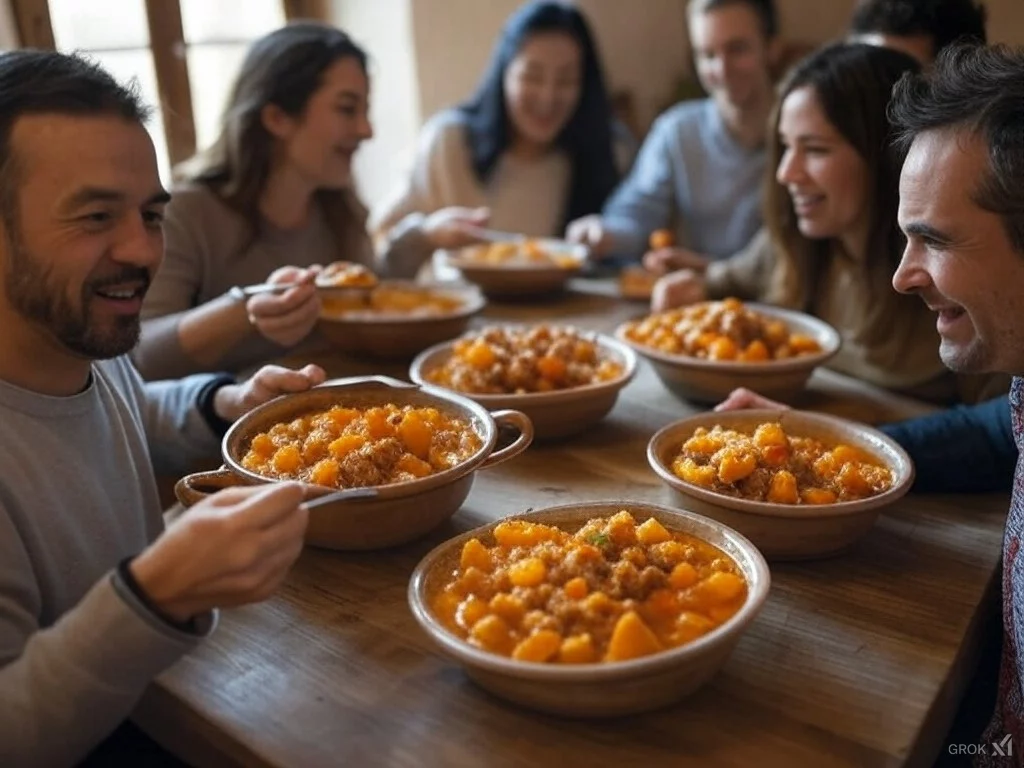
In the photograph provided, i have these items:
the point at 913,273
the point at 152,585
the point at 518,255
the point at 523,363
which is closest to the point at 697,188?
the point at 518,255

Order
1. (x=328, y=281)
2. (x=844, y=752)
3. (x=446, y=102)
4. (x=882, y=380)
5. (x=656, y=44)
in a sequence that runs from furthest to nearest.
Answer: (x=656, y=44), (x=446, y=102), (x=328, y=281), (x=882, y=380), (x=844, y=752)

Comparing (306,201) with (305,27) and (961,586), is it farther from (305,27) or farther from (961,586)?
(961,586)

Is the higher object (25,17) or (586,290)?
(25,17)

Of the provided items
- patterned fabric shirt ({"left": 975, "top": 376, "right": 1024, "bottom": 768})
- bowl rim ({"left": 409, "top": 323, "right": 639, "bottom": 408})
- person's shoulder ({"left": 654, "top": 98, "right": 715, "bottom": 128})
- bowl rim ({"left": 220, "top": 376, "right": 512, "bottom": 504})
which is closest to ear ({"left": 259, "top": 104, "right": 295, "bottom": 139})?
bowl rim ({"left": 409, "top": 323, "right": 639, "bottom": 408})

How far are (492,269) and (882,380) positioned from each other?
3.61 ft

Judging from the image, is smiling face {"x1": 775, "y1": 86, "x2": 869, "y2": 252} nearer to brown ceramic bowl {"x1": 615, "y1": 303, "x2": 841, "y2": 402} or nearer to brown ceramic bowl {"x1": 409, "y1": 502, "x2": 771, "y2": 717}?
brown ceramic bowl {"x1": 615, "y1": 303, "x2": 841, "y2": 402}

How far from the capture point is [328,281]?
2.25 m

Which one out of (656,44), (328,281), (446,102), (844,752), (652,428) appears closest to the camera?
(844,752)

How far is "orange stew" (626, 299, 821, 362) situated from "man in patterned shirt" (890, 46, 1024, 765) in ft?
1.89

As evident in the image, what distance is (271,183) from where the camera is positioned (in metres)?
2.55

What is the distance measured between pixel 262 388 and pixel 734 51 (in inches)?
101

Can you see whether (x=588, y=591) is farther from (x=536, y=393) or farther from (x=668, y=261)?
(x=668, y=261)

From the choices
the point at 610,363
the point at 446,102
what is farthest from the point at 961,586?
the point at 446,102

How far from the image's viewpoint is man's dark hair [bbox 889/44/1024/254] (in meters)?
1.16
